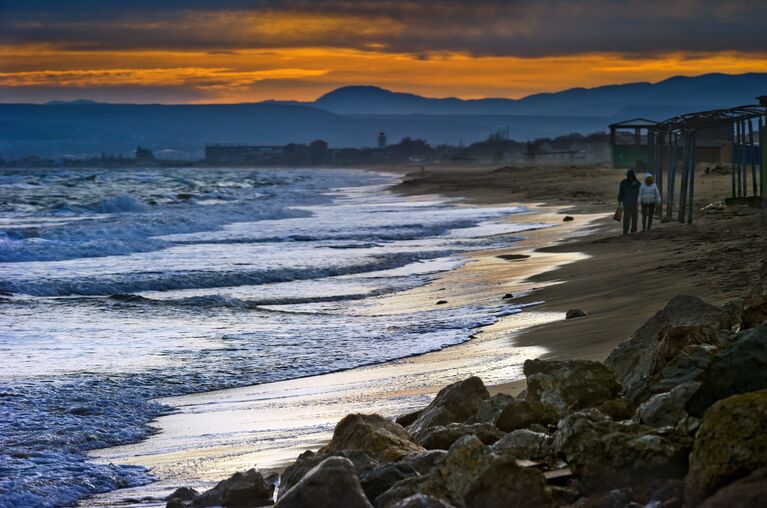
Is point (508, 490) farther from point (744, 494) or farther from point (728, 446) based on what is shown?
point (744, 494)

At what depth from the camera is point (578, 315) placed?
11.5m

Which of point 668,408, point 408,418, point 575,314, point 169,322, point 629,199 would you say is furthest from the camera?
point 629,199

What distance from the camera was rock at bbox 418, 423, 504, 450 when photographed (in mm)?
5523

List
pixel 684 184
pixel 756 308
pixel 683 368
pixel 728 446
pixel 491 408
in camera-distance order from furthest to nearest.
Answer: pixel 684 184 → pixel 756 308 → pixel 491 408 → pixel 683 368 → pixel 728 446

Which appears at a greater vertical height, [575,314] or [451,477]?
[451,477]

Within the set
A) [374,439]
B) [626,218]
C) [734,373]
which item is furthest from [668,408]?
[626,218]

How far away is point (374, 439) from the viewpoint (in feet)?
18.1

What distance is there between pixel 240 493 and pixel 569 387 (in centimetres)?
178

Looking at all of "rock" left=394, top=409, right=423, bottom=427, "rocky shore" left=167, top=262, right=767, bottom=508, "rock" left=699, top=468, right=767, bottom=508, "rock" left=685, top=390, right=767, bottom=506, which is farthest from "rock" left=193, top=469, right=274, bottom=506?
"rock" left=699, top=468, right=767, bottom=508

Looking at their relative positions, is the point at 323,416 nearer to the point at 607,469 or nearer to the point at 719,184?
the point at 607,469

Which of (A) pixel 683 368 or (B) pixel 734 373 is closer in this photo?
(B) pixel 734 373

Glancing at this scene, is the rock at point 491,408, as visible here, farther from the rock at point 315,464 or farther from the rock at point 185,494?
the rock at point 185,494

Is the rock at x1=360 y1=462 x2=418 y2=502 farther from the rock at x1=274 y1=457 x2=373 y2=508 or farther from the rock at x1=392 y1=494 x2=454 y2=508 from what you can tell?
the rock at x1=392 y1=494 x2=454 y2=508

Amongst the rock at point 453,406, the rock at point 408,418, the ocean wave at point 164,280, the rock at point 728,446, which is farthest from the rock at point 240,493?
the ocean wave at point 164,280
